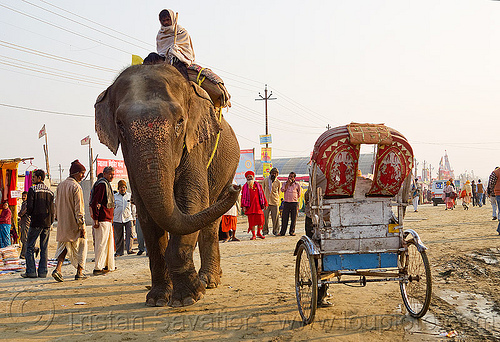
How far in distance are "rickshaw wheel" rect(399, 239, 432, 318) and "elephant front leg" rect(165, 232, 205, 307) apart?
8.53ft

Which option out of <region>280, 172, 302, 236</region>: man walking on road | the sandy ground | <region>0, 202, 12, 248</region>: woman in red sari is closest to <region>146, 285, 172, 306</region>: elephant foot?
the sandy ground

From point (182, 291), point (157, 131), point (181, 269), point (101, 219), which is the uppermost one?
point (157, 131)

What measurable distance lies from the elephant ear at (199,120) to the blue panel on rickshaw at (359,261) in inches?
89.4

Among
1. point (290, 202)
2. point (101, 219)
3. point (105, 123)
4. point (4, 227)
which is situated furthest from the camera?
point (290, 202)

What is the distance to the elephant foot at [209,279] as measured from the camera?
736 cm

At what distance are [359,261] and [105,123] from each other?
3.68m

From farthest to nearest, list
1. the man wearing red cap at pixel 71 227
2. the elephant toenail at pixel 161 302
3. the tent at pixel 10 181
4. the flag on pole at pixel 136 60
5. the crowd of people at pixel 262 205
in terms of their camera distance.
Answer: the crowd of people at pixel 262 205 → the tent at pixel 10 181 → the man wearing red cap at pixel 71 227 → the flag on pole at pixel 136 60 → the elephant toenail at pixel 161 302

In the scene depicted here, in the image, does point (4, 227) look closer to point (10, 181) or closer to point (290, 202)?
point (10, 181)

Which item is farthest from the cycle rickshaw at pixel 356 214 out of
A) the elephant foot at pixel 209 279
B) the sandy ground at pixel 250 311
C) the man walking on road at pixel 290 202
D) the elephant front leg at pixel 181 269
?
the man walking on road at pixel 290 202

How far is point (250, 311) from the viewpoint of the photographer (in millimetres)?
5758

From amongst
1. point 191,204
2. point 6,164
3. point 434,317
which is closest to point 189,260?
point 191,204

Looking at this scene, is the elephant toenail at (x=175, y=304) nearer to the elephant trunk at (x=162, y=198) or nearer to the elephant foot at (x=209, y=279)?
the elephant trunk at (x=162, y=198)

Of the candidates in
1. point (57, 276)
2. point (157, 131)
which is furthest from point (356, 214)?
point (57, 276)

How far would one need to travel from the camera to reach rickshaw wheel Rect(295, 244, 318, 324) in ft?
15.6
